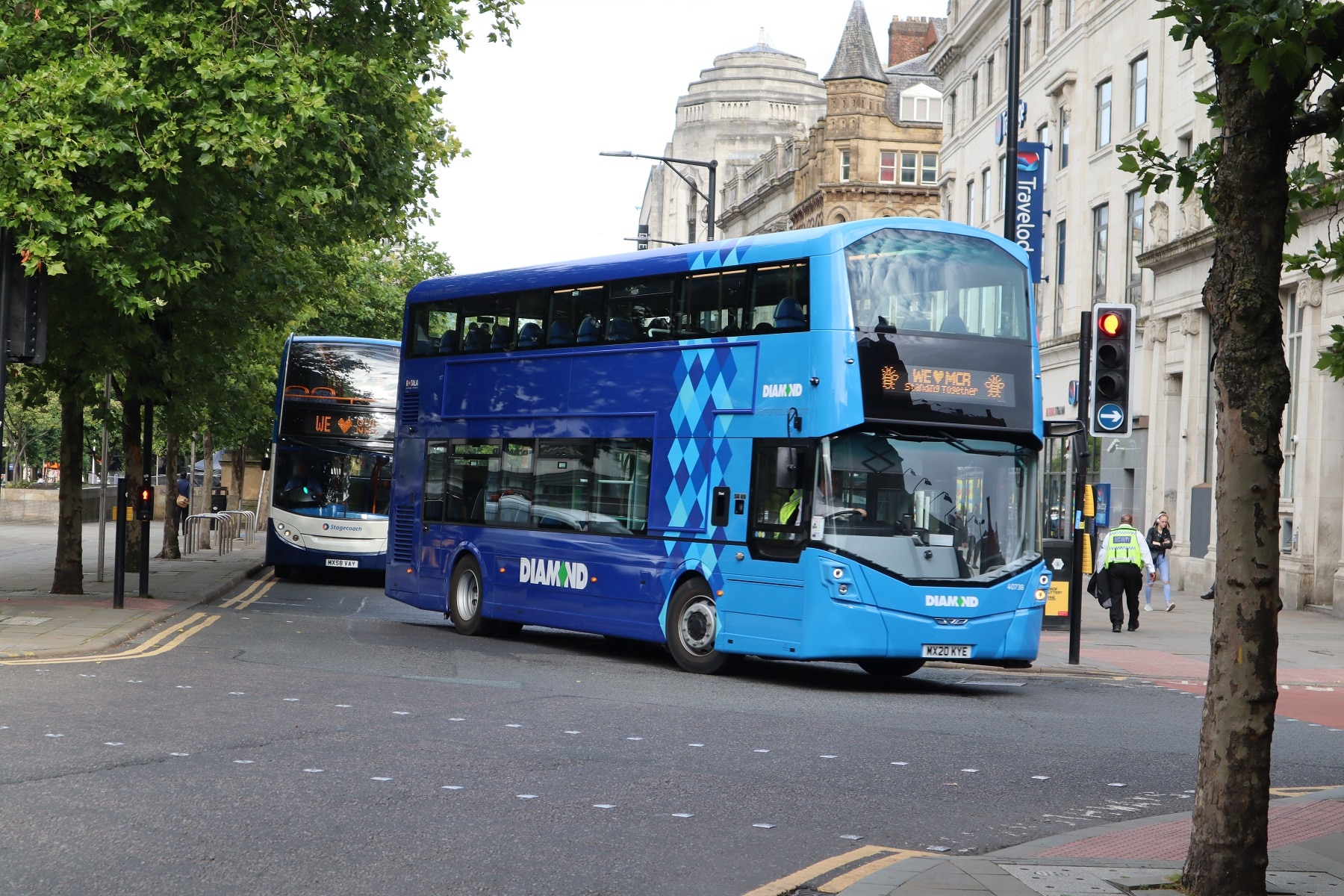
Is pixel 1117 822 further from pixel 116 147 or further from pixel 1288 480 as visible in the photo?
pixel 1288 480

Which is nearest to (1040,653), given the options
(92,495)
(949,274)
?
(949,274)

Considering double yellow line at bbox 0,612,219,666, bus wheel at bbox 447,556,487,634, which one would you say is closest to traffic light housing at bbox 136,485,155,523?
double yellow line at bbox 0,612,219,666

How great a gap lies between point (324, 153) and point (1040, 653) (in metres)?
9.94

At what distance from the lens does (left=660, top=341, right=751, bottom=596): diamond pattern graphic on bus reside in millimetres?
15211

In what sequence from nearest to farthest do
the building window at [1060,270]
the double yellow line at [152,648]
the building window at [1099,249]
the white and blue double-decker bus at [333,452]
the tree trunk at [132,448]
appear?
1. the double yellow line at [152,648]
2. the tree trunk at [132,448]
3. the white and blue double-decker bus at [333,452]
4. the building window at [1099,249]
5. the building window at [1060,270]

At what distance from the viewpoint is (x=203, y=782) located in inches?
326

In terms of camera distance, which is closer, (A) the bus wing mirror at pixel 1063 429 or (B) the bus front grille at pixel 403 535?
(A) the bus wing mirror at pixel 1063 429

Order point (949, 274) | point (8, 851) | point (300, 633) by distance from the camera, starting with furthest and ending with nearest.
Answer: point (300, 633) < point (949, 274) < point (8, 851)

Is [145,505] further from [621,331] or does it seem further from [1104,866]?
[1104,866]

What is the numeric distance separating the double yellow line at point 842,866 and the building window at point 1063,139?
36540 millimetres

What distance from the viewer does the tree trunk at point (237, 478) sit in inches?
2136

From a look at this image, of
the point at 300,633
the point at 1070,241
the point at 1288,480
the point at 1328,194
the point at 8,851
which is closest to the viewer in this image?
the point at 8,851

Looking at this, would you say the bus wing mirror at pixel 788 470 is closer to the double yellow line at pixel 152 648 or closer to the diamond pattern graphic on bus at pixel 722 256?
the diamond pattern graphic on bus at pixel 722 256

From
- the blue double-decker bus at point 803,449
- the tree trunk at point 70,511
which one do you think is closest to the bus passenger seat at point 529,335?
the blue double-decker bus at point 803,449
